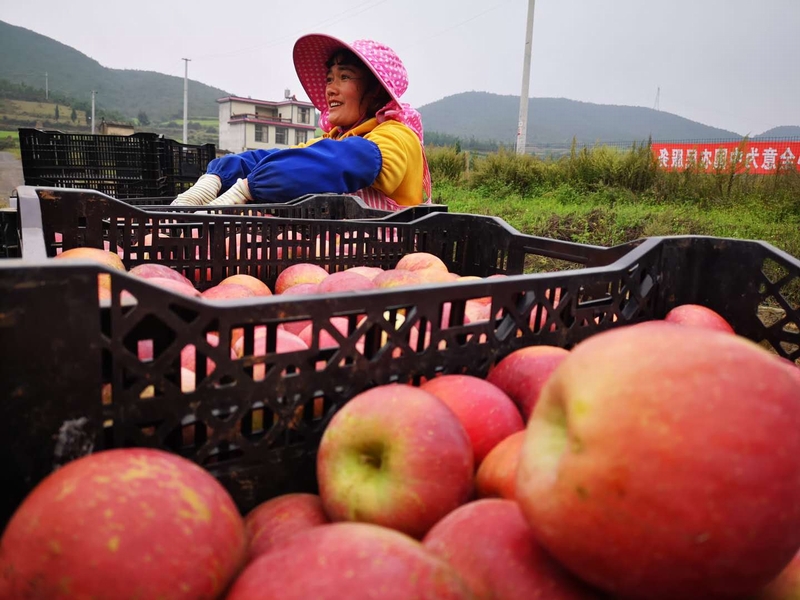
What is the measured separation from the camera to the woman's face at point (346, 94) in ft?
14.3

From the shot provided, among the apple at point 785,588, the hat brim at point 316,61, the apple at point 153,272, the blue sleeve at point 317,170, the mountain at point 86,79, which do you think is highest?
the mountain at point 86,79

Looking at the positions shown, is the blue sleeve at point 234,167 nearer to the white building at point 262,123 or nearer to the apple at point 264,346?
the apple at point 264,346

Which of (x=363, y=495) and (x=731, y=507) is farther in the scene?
(x=363, y=495)

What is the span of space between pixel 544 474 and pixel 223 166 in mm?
4384

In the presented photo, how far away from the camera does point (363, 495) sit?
93 centimetres

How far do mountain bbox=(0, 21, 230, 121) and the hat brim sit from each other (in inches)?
4868

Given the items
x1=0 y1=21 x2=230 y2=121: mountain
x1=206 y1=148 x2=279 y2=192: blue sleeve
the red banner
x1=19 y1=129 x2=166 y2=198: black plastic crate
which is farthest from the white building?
x1=206 y1=148 x2=279 y2=192: blue sleeve

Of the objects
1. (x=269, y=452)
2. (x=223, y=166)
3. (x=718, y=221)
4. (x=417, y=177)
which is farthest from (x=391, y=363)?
(x=718, y=221)

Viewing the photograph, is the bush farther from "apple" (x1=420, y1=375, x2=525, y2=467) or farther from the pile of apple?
the pile of apple

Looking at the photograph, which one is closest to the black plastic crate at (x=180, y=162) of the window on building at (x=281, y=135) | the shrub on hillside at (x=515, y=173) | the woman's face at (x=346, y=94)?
the woman's face at (x=346, y=94)

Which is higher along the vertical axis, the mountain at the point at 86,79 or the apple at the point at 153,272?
the mountain at the point at 86,79

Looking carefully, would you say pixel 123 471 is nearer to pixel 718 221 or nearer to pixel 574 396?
pixel 574 396

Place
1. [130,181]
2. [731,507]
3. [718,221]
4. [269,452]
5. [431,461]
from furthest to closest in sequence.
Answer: [718,221] → [130,181] → [269,452] → [431,461] → [731,507]

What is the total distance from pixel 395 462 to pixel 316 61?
466cm
